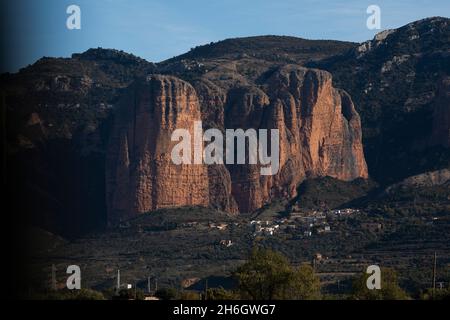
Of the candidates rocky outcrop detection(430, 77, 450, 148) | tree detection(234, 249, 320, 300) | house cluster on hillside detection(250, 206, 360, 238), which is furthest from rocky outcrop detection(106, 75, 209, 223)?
tree detection(234, 249, 320, 300)

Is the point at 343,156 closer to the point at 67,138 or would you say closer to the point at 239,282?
the point at 67,138

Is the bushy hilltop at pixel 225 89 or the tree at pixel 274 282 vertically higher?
the bushy hilltop at pixel 225 89

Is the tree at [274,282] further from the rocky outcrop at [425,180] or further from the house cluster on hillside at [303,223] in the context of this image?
the rocky outcrop at [425,180]

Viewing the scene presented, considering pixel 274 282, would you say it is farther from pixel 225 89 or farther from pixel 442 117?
pixel 442 117

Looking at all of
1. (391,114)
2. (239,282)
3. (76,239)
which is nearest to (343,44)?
(391,114)

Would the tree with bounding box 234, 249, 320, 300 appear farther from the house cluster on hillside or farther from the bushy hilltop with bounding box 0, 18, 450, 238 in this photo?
the house cluster on hillside

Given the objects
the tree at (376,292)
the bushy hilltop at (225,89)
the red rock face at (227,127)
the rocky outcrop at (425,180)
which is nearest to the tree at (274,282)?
the tree at (376,292)

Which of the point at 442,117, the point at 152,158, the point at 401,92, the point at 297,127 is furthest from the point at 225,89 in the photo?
the point at 401,92
